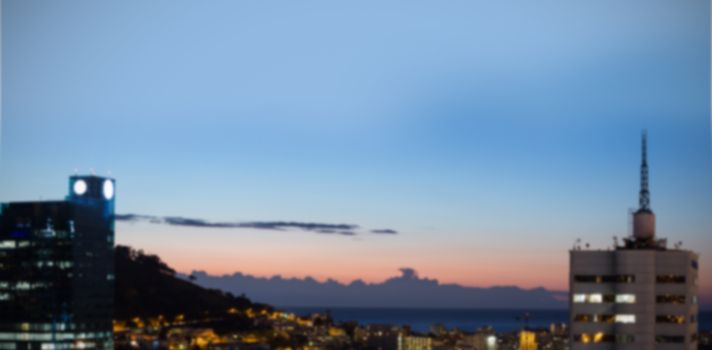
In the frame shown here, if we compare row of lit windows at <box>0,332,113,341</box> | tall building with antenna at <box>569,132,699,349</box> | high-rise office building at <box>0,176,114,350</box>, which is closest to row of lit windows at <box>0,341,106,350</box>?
high-rise office building at <box>0,176,114,350</box>

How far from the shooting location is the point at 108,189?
9725 cm

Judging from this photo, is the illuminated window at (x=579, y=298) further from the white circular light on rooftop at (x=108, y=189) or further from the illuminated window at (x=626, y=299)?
the white circular light on rooftop at (x=108, y=189)

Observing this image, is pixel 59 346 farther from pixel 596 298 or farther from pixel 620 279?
pixel 620 279

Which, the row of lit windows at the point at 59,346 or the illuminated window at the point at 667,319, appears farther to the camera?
the row of lit windows at the point at 59,346

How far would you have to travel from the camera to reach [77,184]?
9488 centimetres

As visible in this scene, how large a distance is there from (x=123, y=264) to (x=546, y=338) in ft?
248

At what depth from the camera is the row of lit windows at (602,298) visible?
49844 millimetres

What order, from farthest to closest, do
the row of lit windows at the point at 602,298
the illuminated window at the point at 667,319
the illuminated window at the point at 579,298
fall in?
the illuminated window at the point at 579,298 < the row of lit windows at the point at 602,298 < the illuminated window at the point at 667,319

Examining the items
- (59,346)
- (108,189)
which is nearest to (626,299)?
(59,346)

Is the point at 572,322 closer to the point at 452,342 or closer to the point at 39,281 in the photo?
the point at 39,281

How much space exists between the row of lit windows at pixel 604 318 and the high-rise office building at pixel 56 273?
5469cm

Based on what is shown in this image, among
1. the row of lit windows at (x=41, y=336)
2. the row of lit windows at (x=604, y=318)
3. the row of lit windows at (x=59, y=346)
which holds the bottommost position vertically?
the row of lit windows at (x=59, y=346)

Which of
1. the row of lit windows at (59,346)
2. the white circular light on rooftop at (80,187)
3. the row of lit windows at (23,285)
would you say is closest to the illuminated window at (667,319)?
the row of lit windows at (59,346)

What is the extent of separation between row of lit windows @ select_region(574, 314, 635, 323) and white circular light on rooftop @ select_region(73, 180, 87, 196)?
190 ft
